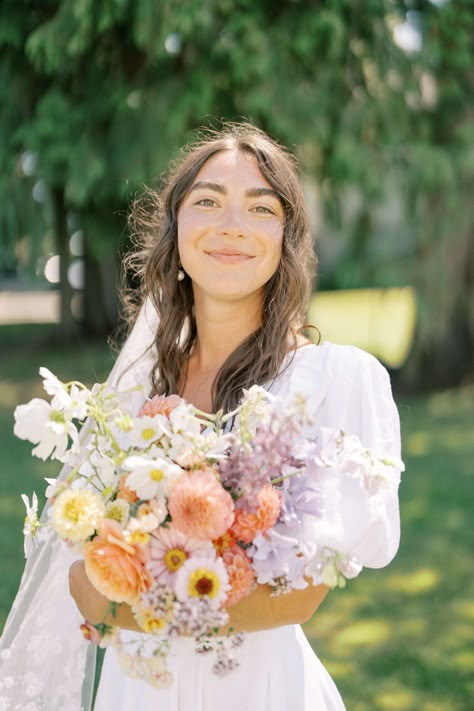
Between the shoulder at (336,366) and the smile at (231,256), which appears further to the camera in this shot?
the smile at (231,256)

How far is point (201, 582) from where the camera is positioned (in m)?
1.35

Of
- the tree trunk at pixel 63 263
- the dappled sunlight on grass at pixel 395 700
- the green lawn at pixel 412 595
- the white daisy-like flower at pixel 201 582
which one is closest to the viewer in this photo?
the white daisy-like flower at pixel 201 582

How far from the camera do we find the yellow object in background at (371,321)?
10011 mm

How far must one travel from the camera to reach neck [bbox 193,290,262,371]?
2.10m

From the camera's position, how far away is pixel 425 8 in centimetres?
833

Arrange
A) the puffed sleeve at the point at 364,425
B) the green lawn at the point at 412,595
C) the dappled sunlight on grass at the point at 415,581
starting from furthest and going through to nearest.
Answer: the dappled sunlight on grass at the point at 415,581
the green lawn at the point at 412,595
the puffed sleeve at the point at 364,425

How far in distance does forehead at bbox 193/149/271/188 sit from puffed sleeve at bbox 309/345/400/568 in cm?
42

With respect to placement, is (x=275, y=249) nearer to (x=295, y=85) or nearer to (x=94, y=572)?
(x=94, y=572)

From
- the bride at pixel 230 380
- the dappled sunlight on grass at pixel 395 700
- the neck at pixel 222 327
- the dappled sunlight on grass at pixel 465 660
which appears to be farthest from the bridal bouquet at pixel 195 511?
the dappled sunlight on grass at pixel 465 660

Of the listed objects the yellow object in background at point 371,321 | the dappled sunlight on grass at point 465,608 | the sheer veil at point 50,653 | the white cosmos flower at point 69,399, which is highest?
the white cosmos flower at point 69,399

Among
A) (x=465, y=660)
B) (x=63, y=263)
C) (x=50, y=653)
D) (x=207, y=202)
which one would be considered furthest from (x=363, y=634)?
(x=63, y=263)

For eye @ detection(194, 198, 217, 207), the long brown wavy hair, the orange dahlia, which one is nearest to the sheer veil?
the long brown wavy hair

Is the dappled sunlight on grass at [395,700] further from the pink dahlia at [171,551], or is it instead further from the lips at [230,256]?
the pink dahlia at [171,551]

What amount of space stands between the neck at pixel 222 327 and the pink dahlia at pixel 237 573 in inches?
30.7
